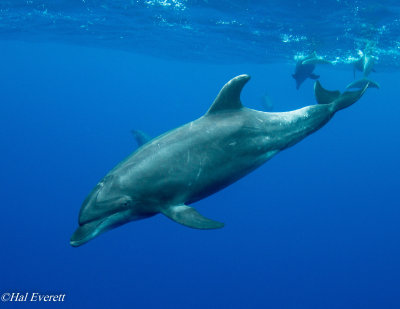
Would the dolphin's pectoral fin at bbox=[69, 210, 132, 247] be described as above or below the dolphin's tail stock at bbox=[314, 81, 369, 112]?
below

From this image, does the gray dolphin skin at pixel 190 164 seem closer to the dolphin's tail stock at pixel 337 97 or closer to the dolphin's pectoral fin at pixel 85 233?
the dolphin's pectoral fin at pixel 85 233

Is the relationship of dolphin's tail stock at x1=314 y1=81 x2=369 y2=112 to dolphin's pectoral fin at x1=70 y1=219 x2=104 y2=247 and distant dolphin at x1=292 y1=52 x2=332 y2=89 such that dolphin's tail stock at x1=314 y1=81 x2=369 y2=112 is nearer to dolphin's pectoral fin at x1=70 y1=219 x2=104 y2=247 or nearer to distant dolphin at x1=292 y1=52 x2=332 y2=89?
dolphin's pectoral fin at x1=70 y1=219 x2=104 y2=247

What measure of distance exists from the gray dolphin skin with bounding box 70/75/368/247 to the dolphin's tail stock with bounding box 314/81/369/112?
850mm

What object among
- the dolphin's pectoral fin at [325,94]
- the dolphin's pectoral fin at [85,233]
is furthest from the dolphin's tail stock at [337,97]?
the dolphin's pectoral fin at [85,233]

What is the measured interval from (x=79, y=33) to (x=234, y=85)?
110 ft

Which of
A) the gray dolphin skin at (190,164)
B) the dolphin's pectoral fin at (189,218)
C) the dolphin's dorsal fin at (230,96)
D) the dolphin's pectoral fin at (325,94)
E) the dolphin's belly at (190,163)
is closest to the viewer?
the dolphin's pectoral fin at (189,218)

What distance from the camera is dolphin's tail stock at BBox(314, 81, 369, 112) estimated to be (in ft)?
23.1

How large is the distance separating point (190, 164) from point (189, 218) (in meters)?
0.91

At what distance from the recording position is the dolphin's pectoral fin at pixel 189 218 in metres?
4.52

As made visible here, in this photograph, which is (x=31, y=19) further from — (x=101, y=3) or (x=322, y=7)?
(x=322, y=7)

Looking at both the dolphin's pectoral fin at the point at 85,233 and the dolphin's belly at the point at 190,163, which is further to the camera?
the dolphin's belly at the point at 190,163

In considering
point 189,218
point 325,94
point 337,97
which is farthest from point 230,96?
point 337,97

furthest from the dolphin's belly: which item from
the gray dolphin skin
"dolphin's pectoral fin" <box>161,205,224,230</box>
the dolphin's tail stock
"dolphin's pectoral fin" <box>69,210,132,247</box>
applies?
the dolphin's tail stock

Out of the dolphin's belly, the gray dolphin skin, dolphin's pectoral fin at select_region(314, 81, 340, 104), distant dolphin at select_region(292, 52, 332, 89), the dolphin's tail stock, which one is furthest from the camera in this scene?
distant dolphin at select_region(292, 52, 332, 89)
